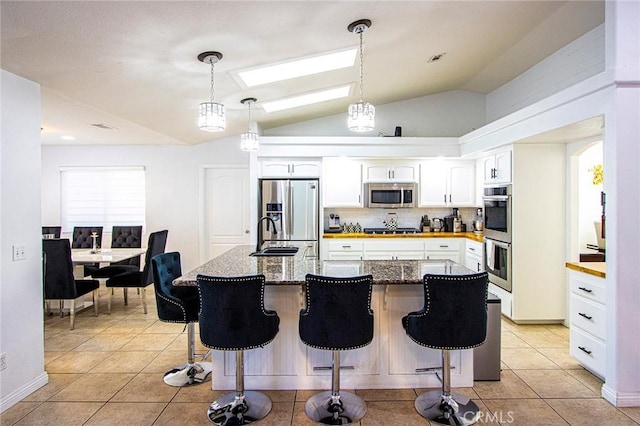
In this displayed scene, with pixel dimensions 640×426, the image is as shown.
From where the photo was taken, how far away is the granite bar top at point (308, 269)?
2.45 metres

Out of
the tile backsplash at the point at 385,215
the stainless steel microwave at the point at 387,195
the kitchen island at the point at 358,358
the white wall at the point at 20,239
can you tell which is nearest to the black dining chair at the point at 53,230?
the white wall at the point at 20,239

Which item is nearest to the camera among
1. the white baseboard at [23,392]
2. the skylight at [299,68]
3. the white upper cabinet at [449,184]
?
the white baseboard at [23,392]

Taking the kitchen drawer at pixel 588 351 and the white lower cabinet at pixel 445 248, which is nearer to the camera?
the kitchen drawer at pixel 588 351

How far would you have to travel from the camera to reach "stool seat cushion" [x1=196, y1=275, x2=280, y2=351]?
85.7 inches

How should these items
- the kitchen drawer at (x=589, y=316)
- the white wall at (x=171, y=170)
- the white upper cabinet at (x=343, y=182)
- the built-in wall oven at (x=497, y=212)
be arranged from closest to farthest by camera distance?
the kitchen drawer at (x=589, y=316) → the built-in wall oven at (x=497, y=212) → the white upper cabinet at (x=343, y=182) → the white wall at (x=171, y=170)

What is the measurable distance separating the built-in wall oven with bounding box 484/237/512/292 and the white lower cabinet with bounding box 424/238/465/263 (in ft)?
2.17

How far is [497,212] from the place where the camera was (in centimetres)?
444

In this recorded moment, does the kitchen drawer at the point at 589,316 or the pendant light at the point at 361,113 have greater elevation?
the pendant light at the point at 361,113

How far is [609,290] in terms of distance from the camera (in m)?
2.59

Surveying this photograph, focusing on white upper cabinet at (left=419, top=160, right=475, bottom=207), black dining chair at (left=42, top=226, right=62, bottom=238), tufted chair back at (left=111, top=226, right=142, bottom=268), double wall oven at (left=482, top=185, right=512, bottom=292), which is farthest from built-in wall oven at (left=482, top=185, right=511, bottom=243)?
black dining chair at (left=42, top=226, right=62, bottom=238)

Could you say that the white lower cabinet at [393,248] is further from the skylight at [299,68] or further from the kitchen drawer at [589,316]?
the skylight at [299,68]

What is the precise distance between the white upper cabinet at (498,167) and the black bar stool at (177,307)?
11.7 feet

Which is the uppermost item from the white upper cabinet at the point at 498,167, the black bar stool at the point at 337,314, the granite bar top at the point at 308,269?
the white upper cabinet at the point at 498,167

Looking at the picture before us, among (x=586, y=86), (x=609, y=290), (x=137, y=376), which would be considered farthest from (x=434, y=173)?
(x=137, y=376)
